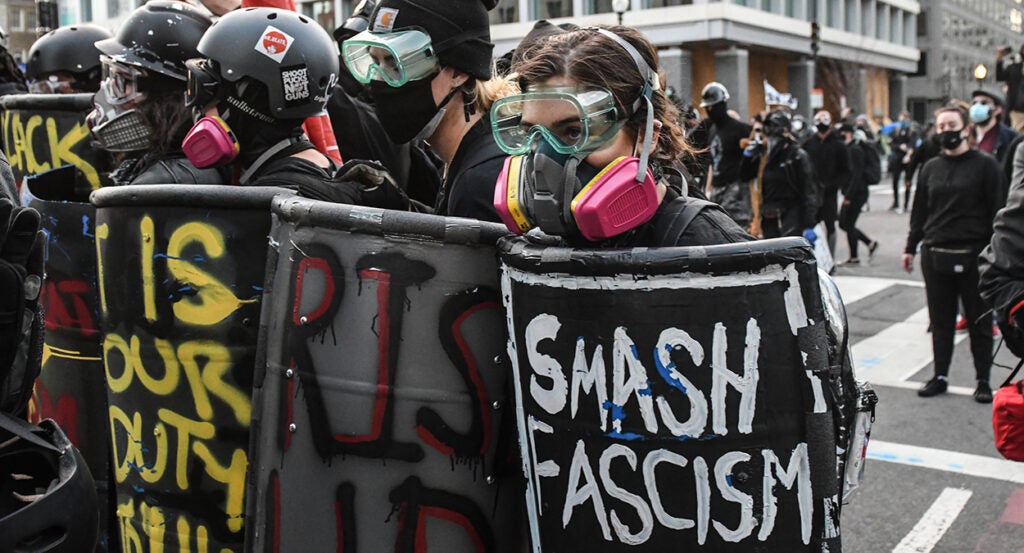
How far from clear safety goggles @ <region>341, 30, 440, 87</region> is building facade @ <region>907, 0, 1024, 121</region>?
70.0m

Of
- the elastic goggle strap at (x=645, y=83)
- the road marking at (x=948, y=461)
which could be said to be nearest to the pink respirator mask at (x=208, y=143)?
the elastic goggle strap at (x=645, y=83)

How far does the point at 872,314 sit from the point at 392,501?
9.85 metres

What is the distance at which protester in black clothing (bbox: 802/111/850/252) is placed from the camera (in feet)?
44.2

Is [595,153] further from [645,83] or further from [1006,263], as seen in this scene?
[1006,263]

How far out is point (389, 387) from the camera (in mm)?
2100

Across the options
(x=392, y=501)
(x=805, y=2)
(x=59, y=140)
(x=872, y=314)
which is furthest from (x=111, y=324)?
(x=805, y=2)

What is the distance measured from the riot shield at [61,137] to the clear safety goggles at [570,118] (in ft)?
7.34

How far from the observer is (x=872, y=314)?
1102cm

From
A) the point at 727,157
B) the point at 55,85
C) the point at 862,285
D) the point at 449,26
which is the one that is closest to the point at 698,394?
the point at 449,26

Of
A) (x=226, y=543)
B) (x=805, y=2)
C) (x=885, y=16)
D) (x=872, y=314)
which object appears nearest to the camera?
(x=226, y=543)

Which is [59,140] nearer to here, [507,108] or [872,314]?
[507,108]

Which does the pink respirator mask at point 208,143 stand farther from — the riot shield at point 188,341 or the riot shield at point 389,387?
the riot shield at point 389,387

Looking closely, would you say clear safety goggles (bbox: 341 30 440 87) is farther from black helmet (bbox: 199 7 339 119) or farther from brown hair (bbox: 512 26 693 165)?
brown hair (bbox: 512 26 693 165)

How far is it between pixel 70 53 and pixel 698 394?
431 cm
